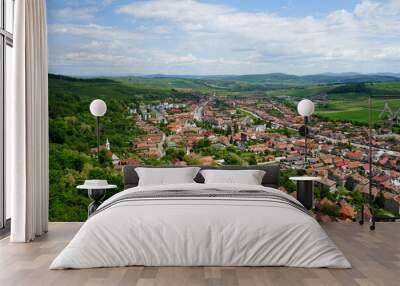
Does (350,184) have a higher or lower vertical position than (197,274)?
higher

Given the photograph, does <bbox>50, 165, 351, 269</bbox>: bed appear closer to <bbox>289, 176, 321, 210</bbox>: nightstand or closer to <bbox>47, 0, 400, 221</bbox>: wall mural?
<bbox>289, 176, 321, 210</bbox>: nightstand

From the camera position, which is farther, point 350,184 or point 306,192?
point 350,184

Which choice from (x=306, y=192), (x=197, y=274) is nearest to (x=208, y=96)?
(x=306, y=192)

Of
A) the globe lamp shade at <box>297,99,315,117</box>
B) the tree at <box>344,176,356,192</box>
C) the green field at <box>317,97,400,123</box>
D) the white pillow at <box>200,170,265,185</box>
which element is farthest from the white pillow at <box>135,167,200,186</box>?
the green field at <box>317,97,400,123</box>

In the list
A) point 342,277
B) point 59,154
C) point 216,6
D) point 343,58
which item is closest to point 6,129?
point 59,154

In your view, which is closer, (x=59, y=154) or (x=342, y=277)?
(x=342, y=277)

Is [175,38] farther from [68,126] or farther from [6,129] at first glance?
→ [6,129]

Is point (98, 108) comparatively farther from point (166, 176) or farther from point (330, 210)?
point (330, 210)
